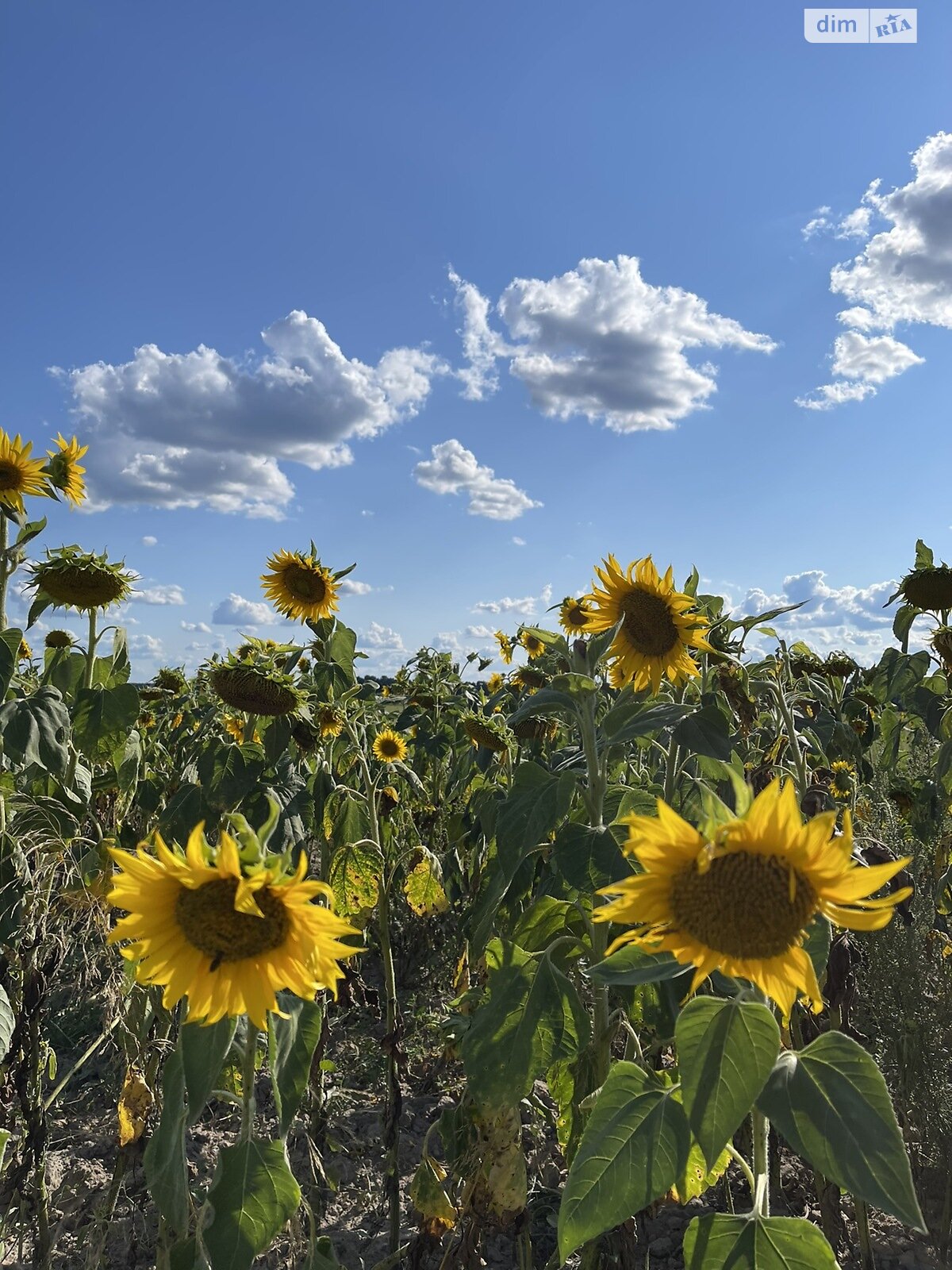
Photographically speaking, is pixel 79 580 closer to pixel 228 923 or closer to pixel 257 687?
pixel 257 687

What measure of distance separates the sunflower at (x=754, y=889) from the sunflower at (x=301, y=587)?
9.27 feet

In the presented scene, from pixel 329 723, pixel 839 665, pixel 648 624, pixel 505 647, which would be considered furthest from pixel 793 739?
pixel 505 647

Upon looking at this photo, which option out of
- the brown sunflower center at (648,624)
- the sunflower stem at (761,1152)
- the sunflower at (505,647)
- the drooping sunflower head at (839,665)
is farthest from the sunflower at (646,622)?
the sunflower at (505,647)

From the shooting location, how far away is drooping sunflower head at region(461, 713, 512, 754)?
444 centimetres

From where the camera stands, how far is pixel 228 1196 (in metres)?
1.32

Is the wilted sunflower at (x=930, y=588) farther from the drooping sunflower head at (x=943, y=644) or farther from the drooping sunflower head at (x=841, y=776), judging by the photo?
the drooping sunflower head at (x=841, y=776)

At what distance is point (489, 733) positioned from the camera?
4.43 metres

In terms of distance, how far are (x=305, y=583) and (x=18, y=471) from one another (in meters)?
1.39

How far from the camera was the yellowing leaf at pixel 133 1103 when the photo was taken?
86.3 inches

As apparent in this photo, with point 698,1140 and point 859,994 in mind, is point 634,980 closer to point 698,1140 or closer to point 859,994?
point 698,1140

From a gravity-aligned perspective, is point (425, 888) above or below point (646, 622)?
below

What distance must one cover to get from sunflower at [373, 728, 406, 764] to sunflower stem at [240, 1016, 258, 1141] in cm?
436

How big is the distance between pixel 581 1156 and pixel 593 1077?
0.66 m

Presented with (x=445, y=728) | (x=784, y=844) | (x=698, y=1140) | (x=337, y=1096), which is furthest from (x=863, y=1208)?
(x=445, y=728)
